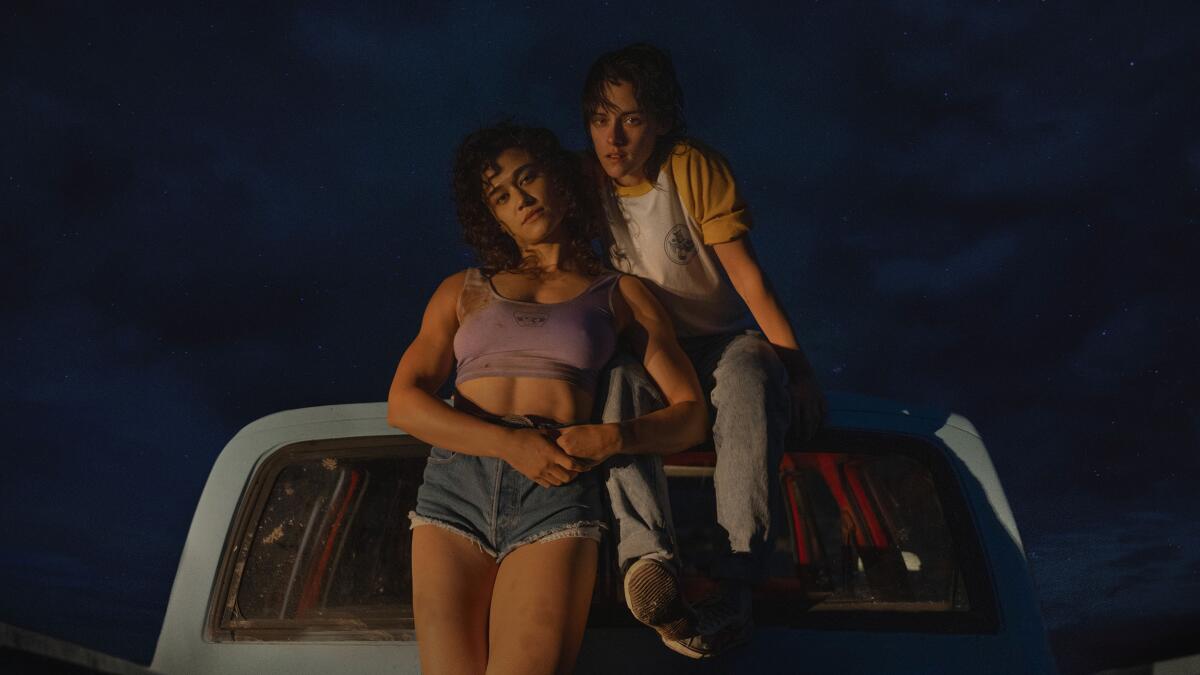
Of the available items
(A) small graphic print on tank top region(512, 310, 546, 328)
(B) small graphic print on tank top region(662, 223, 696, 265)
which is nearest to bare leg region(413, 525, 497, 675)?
(A) small graphic print on tank top region(512, 310, 546, 328)

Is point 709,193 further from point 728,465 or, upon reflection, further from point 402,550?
point 402,550

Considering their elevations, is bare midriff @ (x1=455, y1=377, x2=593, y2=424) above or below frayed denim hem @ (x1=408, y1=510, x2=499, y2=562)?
above

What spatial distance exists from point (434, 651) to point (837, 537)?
149 cm

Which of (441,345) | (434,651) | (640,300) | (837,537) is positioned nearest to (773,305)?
(640,300)

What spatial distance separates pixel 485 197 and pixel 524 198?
0.18 m

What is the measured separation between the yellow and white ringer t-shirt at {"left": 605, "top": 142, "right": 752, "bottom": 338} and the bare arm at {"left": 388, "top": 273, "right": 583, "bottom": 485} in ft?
2.07

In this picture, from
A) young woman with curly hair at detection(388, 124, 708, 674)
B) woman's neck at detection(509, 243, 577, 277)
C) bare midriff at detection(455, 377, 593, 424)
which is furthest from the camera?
woman's neck at detection(509, 243, 577, 277)

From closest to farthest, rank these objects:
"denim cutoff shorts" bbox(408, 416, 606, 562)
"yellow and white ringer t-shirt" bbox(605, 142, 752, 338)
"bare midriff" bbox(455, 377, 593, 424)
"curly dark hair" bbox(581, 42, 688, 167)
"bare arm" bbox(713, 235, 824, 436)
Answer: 1. "denim cutoff shorts" bbox(408, 416, 606, 562)
2. "bare midriff" bbox(455, 377, 593, 424)
3. "bare arm" bbox(713, 235, 824, 436)
4. "yellow and white ringer t-shirt" bbox(605, 142, 752, 338)
5. "curly dark hair" bbox(581, 42, 688, 167)

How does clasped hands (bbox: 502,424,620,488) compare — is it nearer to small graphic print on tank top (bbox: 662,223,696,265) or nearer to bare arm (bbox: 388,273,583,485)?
bare arm (bbox: 388,273,583,485)

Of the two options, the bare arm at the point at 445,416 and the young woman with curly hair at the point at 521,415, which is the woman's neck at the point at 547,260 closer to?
the young woman with curly hair at the point at 521,415

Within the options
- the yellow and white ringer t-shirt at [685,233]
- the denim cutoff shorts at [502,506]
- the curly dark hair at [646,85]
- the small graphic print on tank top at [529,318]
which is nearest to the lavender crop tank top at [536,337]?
the small graphic print on tank top at [529,318]

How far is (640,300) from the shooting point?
279cm

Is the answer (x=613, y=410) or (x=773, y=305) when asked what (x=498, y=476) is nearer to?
(x=613, y=410)

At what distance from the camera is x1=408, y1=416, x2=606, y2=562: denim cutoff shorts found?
226cm
